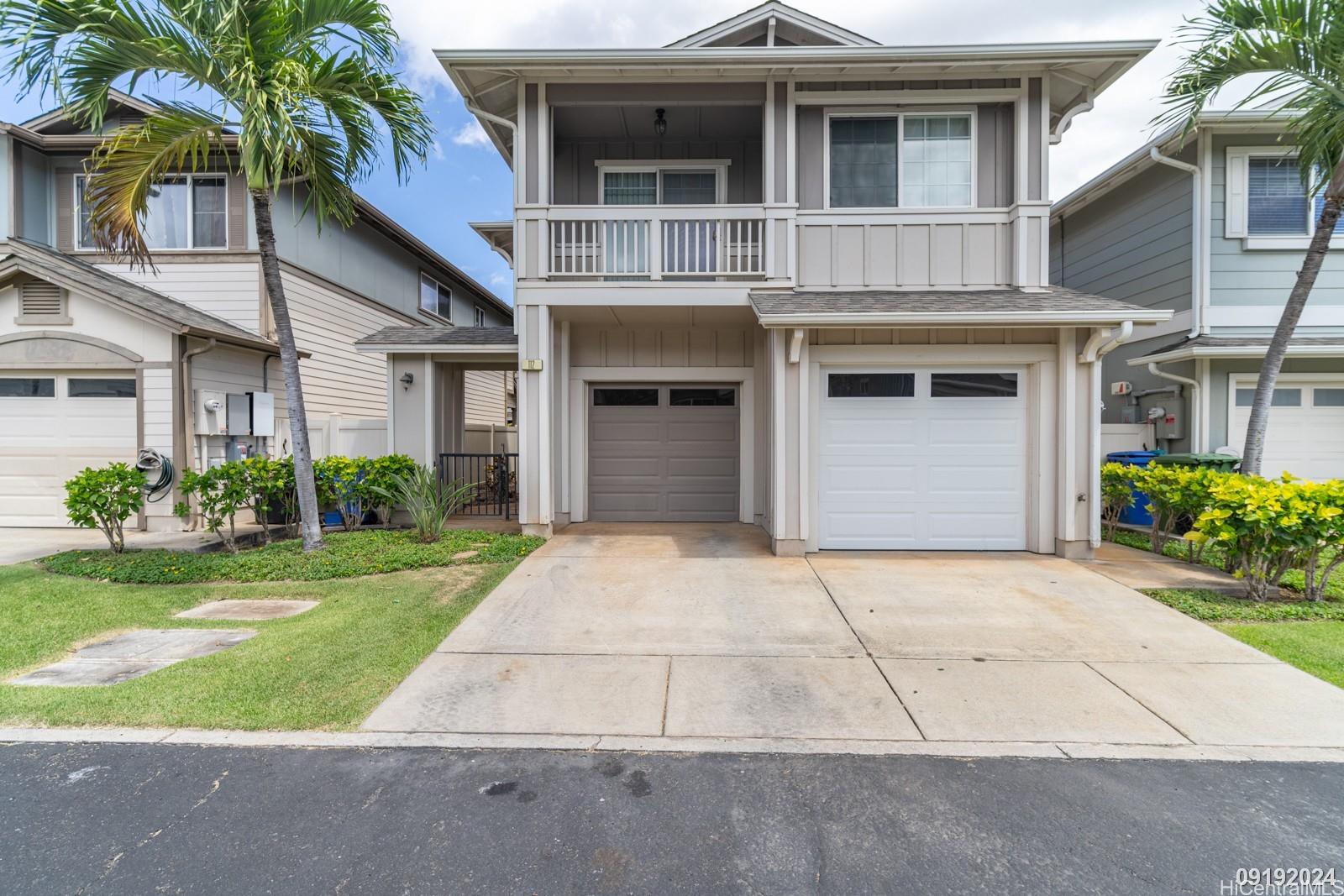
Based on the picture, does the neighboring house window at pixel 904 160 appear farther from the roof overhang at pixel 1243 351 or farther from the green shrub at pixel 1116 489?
the roof overhang at pixel 1243 351

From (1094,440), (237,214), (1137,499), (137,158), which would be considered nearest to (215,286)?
(237,214)

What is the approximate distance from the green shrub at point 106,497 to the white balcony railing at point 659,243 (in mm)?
5271

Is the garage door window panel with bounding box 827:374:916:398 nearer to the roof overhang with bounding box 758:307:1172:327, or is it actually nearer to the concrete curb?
the roof overhang with bounding box 758:307:1172:327

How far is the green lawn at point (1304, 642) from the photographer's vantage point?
3.92 m

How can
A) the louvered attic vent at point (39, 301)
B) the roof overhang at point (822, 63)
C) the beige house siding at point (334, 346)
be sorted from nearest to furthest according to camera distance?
the roof overhang at point (822, 63)
the louvered attic vent at point (39, 301)
the beige house siding at point (334, 346)

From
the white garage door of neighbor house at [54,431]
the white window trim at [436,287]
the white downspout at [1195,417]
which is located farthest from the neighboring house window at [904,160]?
the white window trim at [436,287]

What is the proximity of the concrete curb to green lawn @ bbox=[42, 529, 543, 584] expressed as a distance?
3.04 metres

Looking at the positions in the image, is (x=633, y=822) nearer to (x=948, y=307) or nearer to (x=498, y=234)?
(x=948, y=307)

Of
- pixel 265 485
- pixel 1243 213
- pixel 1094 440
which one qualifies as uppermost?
pixel 1243 213

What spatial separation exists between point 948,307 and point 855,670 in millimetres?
4553

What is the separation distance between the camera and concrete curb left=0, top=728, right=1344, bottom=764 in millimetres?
2939

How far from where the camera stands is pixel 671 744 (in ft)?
9.94

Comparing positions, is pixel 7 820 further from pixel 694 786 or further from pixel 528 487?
pixel 528 487

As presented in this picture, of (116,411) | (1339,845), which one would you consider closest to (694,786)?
(1339,845)
